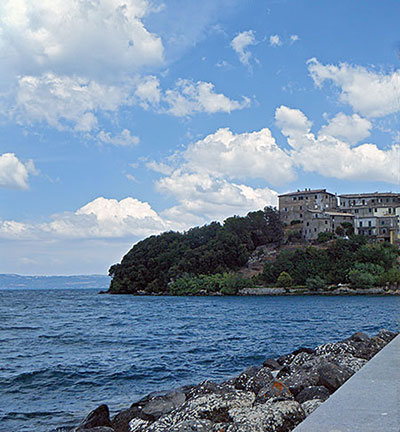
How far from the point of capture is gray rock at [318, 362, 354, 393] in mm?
8383

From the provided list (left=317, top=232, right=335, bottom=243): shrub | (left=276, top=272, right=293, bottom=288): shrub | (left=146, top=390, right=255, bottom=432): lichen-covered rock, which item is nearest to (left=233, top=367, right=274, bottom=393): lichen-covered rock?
(left=146, top=390, right=255, bottom=432): lichen-covered rock

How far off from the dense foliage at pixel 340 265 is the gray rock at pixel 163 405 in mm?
69105

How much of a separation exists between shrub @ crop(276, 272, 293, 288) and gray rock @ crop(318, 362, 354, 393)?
70648 mm

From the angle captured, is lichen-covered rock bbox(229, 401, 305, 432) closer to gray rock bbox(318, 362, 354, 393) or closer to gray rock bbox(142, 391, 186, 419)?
gray rock bbox(318, 362, 354, 393)

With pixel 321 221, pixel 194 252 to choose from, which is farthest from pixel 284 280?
pixel 321 221

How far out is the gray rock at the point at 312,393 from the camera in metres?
7.74

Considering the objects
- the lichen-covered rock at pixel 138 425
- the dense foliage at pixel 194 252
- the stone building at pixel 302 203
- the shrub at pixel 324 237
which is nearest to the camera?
the lichen-covered rock at pixel 138 425

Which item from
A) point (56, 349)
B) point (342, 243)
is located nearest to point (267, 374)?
point (56, 349)

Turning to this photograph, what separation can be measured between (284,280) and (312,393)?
7234cm

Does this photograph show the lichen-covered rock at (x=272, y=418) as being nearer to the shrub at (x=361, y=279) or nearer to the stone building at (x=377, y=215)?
the shrub at (x=361, y=279)

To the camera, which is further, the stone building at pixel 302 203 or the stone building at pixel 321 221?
the stone building at pixel 302 203

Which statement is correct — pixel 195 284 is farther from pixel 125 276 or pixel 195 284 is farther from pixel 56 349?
pixel 56 349

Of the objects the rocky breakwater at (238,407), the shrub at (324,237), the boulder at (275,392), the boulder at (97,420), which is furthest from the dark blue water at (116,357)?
the shrub at (324,237)

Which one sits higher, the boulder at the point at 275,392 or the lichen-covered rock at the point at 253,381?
the boulder at the point at 275,392
